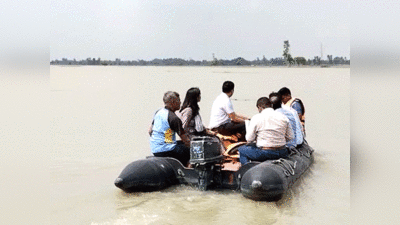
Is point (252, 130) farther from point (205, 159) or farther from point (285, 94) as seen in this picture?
point (285, 94)

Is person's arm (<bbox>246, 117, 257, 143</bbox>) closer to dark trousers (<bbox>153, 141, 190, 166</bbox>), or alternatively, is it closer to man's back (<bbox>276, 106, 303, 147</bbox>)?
man's back (<bbox>276, 106, 303, 147</bbox>)

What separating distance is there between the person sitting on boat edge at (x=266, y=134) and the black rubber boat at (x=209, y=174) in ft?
0.53

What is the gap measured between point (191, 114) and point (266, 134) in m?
1.27

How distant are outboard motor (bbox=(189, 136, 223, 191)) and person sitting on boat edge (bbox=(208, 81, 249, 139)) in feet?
4.68

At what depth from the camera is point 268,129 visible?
625cm

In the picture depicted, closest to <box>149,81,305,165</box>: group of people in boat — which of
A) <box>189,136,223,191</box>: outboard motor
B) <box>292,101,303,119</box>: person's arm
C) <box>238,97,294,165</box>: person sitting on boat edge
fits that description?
<box>238,97,294,165</box>: person sitting on boat edge

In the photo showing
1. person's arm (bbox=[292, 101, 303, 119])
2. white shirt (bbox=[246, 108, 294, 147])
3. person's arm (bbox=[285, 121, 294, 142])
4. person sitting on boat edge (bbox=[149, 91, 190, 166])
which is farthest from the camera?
person's arm (bbox=[292, 101, 303, 119])

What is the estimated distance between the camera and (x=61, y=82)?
127ft

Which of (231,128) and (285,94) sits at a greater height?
(285,94)

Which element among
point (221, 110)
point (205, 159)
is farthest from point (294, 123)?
point (205, 159)

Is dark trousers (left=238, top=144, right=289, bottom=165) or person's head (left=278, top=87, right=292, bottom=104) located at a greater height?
person's head (left=278, top=87, right=292, bottom=104)

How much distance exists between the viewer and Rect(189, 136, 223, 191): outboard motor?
6121 millimetres

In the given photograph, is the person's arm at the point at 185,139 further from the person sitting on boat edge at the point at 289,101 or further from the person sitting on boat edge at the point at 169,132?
the person sitting on boat edge at the point at 289,101

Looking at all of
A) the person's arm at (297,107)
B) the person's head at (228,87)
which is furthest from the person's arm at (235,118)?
the person's arm at (297,107)
